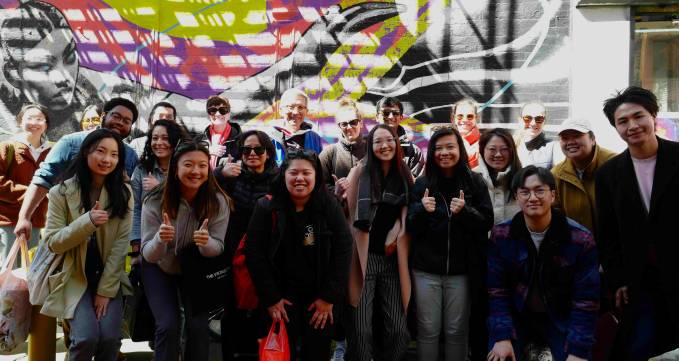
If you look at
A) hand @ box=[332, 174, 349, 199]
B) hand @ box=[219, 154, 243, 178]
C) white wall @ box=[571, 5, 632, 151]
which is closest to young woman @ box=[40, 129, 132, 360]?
hand @ box=[219, 154, 243, 178]

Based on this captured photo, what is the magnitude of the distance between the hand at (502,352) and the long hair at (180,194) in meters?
2.22

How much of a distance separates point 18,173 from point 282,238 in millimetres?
3581

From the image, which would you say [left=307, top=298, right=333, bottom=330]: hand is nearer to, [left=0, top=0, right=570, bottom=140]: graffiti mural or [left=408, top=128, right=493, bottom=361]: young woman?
[left=408, top=128, right=493, bottom=361]: young woman

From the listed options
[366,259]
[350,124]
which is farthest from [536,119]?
[366,259]

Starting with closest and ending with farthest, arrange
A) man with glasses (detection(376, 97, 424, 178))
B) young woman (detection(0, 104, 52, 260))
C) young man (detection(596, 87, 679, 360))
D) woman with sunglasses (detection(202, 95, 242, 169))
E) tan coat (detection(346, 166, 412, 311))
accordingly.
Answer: young man (detection(596, 87, 679, 360)) → tan coat (detection(346, 166, 412, 311)) → man with glasses (detection(376, 97, 424, 178)) → woman with sunglasses (detection(202, 95, 242, 169)) → young woman (detection(0, 104, 52, 260))

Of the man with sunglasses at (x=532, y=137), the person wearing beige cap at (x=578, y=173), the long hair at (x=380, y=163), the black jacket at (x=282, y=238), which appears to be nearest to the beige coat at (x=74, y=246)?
the black jacket at (x=282, y=238)

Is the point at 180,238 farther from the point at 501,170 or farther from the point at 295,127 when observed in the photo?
the point at 501,170

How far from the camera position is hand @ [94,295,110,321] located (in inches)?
169

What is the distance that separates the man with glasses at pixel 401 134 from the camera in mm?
5539

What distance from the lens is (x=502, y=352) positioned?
4.07 metres

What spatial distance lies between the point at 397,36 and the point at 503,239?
4.18 meters

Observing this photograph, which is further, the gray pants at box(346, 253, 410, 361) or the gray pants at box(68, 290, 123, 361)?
the gray pants at box(346, 253, 410, 361)

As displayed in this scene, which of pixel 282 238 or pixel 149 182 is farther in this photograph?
pixel 149 182

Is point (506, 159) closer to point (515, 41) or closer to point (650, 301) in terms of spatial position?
point (650, 301)
